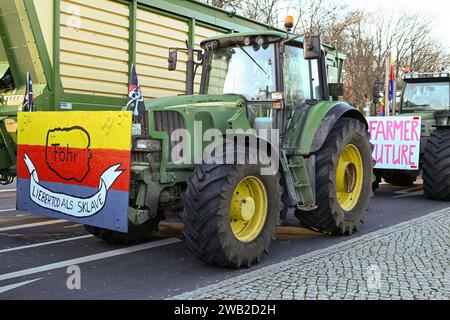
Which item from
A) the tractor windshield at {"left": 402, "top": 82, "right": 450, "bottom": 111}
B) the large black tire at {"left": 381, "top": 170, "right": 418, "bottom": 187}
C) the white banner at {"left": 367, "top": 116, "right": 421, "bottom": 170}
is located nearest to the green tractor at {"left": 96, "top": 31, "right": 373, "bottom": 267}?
the white banner at {"left": 367, "top": 116, "right": 421, "bottom": 170}

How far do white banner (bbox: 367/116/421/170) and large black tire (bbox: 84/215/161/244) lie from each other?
537cm

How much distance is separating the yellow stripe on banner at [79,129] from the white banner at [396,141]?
6522 mm

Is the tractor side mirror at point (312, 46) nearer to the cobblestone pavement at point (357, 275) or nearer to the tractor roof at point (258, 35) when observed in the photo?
the tractor roof at point (258, 35)

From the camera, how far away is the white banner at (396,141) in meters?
9.26

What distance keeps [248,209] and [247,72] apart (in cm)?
173

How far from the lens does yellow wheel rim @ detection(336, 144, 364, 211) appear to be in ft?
21.1

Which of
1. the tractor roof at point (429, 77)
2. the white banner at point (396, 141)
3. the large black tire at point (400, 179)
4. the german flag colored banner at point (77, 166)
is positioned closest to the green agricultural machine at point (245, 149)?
the german flag colored banner at point (77, 166)

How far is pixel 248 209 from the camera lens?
4.79m

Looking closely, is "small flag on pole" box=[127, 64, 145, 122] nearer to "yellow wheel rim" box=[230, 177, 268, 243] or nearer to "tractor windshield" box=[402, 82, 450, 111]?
"yellow wheel rim" box=[230, 177, 268, 243]

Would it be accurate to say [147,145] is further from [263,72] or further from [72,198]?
[263,72]

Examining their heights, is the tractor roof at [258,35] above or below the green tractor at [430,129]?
above

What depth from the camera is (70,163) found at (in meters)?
4.67
